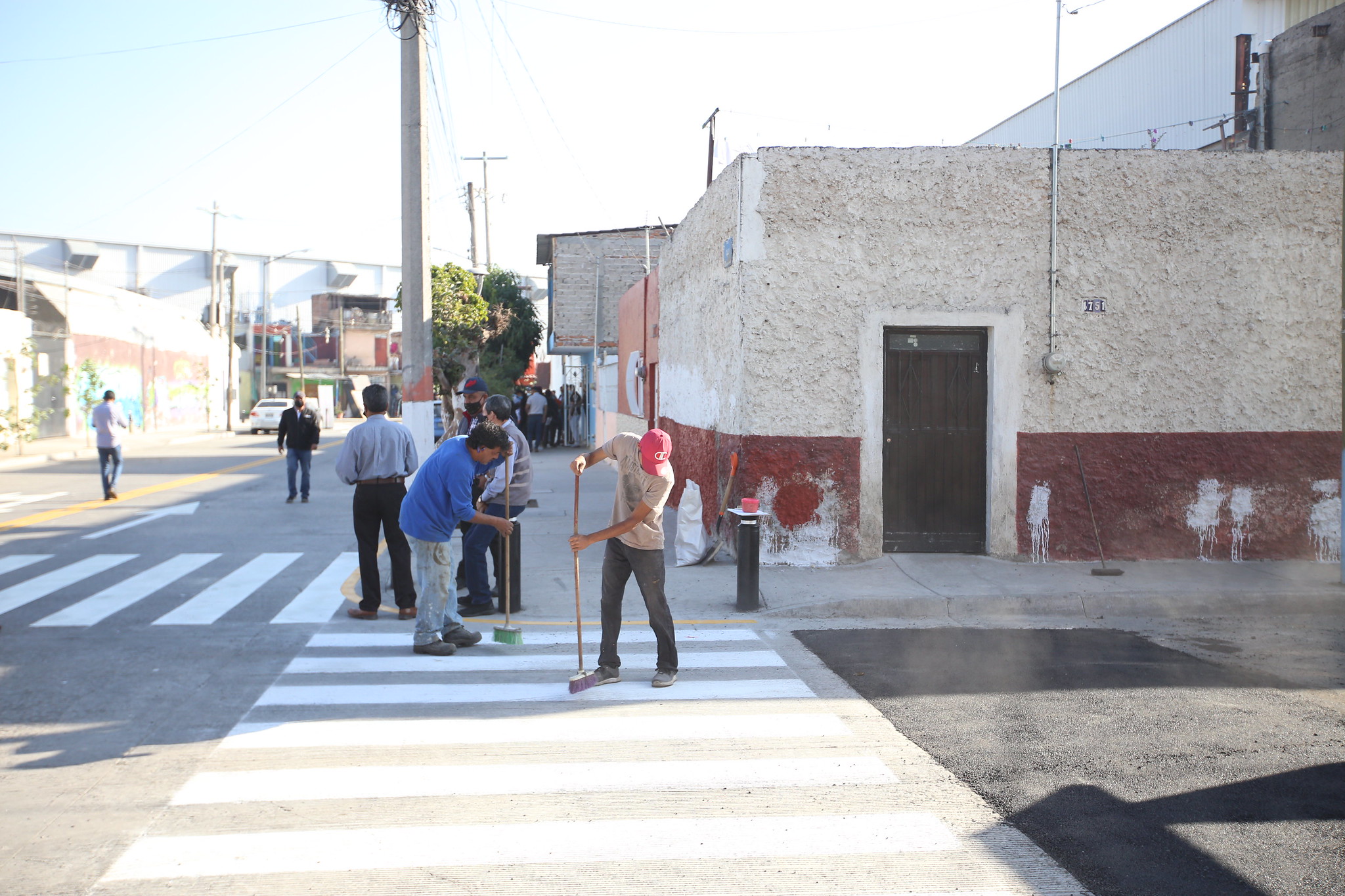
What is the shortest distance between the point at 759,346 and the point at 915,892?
7221 millimetres

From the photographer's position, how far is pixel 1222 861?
4.12 metres

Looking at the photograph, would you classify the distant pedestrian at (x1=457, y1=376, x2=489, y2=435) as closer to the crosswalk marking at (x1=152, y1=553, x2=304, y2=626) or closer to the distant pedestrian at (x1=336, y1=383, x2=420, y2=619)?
the distant pedestrian at (x1=336, y1=383, x2=420, y2=619)

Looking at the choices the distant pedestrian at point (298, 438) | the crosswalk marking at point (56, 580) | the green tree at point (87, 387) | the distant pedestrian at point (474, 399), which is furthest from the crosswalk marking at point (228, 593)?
the green tree at point (87, 387)

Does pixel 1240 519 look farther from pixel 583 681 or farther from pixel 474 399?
pixel 474 399

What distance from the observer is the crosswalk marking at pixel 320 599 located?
28.2ft

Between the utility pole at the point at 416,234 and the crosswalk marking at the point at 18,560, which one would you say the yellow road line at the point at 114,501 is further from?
the utility pole at the point at 416,234

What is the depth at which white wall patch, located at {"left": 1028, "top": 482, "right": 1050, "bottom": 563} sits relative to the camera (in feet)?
35.7

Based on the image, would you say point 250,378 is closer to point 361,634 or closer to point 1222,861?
point 361,634

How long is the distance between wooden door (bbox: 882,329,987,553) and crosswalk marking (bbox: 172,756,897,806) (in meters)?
5.99

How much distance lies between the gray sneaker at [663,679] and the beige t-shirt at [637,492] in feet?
2.76

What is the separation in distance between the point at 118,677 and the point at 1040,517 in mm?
8819

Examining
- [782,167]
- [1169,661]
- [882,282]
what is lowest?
[1169,661]

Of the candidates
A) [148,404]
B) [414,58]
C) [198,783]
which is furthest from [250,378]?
[198,783]

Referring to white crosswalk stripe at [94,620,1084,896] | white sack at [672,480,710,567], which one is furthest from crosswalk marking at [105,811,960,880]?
white sack at [672,480,710,567]
